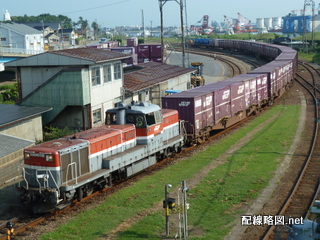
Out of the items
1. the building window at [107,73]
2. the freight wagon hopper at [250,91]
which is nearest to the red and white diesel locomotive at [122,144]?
the freight wagon hopper at [250,91]

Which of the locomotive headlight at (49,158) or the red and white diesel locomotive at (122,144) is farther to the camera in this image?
the red and white diesel locomotive at (122,144)

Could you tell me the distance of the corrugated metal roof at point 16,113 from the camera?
26.6m

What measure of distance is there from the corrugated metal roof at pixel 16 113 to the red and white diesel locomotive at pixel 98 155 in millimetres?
7062

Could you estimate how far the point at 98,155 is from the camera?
66.2ft

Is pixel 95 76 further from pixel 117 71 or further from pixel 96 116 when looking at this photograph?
pixel 117 71

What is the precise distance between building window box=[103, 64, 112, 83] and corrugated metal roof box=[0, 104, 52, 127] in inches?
206

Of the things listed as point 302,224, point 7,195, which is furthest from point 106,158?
point 302,224

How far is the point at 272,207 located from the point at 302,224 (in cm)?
435

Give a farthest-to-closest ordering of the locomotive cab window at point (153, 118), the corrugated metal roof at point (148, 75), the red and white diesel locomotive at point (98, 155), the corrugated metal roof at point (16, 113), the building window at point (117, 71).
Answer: the corrugated metal roof at point (148, 75)
the building window at point (117, 71)
the corrugated metal roof at point (16, 113)
the locomotive cab window at point (153, 118)
the red and white diesel locomotive at point (98, 155)

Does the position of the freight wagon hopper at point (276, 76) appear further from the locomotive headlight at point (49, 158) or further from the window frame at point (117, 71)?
the locomotive headlight at point (49, 158)

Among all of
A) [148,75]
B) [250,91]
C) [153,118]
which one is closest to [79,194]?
[153,118]

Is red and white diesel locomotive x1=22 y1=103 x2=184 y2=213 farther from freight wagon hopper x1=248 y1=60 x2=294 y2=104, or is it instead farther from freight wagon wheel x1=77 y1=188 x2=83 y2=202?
freight wagon hopper x1=248 y1=60 x2=294 y2=104

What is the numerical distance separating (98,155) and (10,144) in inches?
279

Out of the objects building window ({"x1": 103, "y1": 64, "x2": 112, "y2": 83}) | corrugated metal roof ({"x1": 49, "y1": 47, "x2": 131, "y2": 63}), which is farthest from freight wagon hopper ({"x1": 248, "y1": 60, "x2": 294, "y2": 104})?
building window ({"x1": 103, "y1": 64, "x2": 112, "y2": 83})
